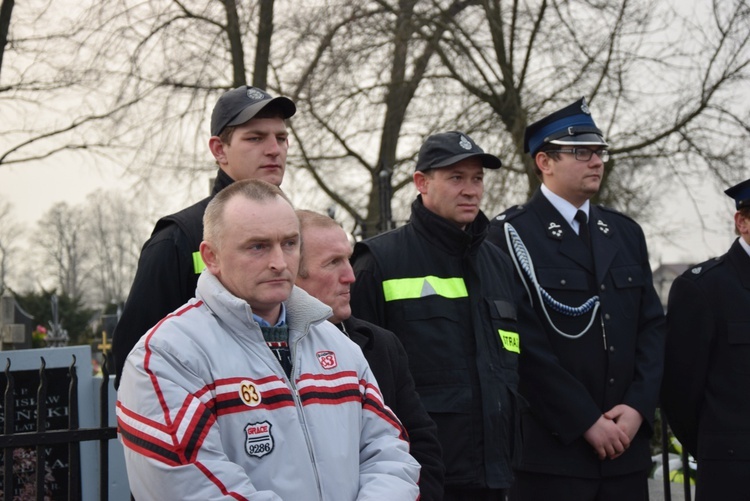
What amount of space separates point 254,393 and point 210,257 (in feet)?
1.58

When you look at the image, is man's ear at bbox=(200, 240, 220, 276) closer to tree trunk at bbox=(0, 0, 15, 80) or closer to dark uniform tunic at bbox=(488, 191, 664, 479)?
dark uniform tunic at bbox=(488, 191, 664, 479)

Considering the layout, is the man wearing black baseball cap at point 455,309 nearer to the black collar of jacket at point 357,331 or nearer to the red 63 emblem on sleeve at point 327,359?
the black collar of jacket at point 357,331

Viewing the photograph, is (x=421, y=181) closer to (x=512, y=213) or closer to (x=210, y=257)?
(x=512, y=213)

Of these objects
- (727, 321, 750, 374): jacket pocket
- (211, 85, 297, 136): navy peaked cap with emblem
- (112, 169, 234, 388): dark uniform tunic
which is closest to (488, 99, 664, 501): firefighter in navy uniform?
(727, 321, 750, 374): jacket pocket

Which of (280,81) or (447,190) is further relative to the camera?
(280,81)

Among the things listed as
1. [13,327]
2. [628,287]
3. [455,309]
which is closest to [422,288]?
[455,309]

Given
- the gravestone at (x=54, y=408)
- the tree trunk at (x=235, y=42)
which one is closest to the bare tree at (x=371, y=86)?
the tree trunk at (x=235, y=42)

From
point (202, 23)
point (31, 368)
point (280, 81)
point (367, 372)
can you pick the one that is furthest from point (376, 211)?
point (367, 372)

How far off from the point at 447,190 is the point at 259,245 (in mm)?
1668

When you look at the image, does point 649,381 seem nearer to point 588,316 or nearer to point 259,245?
point 588,316

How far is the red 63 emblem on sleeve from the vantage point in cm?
305

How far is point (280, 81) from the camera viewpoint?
12430mm

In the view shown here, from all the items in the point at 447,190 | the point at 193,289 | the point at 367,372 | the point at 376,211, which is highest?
the point at 376,211

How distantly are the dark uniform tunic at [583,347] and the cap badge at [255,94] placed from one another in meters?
1.47
